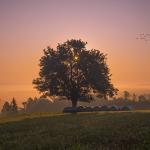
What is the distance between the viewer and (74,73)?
314ft

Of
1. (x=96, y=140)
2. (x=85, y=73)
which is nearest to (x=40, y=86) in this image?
(x=85, y=73)

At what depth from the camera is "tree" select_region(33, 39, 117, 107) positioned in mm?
93125

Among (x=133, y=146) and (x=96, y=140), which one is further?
(x=96, y=140)

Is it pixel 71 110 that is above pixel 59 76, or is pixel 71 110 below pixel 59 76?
below

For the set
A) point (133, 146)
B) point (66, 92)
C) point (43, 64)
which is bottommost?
point (133, 146)

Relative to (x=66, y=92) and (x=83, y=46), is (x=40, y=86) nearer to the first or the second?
(x=66, y=92)

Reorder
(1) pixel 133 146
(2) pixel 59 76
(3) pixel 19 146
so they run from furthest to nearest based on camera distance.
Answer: (2) pixel 59 76 < (3) pixel 19 146 < (1) pixel 133 146

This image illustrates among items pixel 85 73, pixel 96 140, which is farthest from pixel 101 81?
pixel 96 140

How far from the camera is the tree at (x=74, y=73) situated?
93125 millimetres

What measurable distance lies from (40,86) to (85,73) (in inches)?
425

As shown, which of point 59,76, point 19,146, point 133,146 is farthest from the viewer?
point 59,76

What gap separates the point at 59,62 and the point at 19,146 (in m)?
72.3

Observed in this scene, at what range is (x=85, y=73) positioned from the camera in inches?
3713

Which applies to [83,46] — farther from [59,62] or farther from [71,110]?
[71,110]
